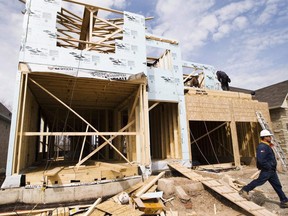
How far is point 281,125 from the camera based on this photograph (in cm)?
1366

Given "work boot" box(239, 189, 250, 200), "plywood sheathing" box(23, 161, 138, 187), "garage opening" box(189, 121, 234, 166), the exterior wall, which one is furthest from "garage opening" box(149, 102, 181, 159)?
the exterior wall

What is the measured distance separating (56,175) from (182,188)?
415 centimetres

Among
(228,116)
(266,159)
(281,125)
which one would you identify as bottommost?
(266,159)

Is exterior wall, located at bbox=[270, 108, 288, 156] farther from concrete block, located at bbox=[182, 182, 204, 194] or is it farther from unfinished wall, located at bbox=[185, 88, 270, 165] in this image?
concrete block, located at bbox=[182, 182, 204, 194]

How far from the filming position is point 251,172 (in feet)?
31.5

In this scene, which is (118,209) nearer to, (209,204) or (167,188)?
(167,188)

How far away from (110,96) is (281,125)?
472 inches

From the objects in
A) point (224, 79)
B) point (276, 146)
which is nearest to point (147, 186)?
point (276, 146)

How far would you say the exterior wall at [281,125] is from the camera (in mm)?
13219

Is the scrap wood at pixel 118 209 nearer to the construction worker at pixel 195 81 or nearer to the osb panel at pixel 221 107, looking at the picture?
the osb panel at pixel 221 107

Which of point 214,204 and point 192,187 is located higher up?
point 192,187

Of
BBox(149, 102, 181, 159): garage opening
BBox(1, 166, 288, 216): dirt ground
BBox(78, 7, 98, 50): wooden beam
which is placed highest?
BBox(78, 7, 98, 50): wooden beam

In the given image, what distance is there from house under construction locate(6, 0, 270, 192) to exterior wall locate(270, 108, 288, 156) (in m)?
2.71

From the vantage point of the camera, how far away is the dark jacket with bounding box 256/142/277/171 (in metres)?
5.30
